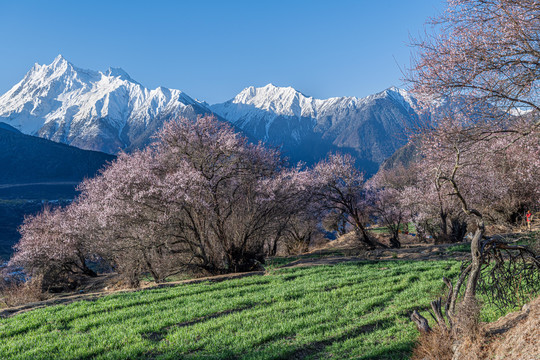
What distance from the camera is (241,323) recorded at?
25.5 feet

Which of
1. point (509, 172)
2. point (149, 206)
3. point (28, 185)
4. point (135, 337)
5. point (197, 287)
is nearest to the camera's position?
point (135, 337)

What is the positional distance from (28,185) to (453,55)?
584 feet

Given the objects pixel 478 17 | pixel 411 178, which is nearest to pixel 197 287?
pixel 478 17

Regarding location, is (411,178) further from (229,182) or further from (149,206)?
(149,206)

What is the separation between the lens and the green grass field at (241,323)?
246 inches

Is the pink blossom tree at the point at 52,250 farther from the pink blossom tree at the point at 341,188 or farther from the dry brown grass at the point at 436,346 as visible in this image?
the dry brown grass at the point at 436,346

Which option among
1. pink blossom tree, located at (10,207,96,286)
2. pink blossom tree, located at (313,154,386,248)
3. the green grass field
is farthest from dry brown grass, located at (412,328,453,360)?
pink blossom tree, located at (10,207,96,286)

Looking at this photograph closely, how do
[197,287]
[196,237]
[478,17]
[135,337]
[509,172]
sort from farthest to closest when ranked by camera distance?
[509,172] < [196,237] < [197,287] < [478,17] < [135,337]

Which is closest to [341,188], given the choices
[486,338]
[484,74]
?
[484,74]

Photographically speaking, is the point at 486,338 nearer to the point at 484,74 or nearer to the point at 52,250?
the point at 484,74

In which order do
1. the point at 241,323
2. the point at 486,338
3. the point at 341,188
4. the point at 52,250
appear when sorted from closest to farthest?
the point at 486,338, the point at 241,323, the point at 52,250, the point at 341,188

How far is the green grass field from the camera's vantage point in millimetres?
6252

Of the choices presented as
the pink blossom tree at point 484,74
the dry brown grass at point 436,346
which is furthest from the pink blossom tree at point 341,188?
the dry brown grass at point 436,346

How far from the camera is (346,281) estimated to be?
11797 millimetres
